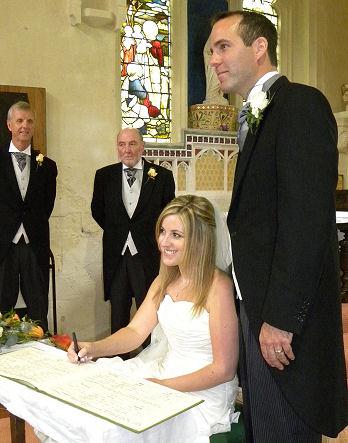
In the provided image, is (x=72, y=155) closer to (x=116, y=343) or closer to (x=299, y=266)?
(x=116, y=343)

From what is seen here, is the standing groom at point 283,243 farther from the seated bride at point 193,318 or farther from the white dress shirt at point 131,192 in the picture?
the white dress shirt at point 131,192

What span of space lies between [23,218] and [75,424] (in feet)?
9.63

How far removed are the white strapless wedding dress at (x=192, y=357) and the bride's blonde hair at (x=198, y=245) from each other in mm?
70

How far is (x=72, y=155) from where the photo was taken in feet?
18.3

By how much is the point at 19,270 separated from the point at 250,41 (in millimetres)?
3003

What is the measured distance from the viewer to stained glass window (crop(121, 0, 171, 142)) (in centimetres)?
763

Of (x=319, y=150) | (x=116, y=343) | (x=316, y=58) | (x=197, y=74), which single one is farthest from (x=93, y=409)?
(x=316, y=58)

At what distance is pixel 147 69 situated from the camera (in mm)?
7789

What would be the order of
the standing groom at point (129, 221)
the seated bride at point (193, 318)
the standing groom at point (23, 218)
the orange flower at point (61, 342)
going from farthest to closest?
the standing groom at point (129, 221) < the standing groom at point (23, 218) < the orange flower at point (61, 342) < the seated bride at point (193, 318)

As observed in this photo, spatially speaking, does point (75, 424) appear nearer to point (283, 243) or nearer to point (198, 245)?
point (283, 243)

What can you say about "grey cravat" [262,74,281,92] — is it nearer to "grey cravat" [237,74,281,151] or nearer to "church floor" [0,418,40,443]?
"grey cravat" [237,74,281,151]

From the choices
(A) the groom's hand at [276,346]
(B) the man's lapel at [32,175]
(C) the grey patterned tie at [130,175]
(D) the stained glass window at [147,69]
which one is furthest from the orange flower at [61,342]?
(D) the stained glass window at [147,69]

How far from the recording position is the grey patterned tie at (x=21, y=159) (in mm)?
4305

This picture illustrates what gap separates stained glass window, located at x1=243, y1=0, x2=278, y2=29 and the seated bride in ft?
23.1
